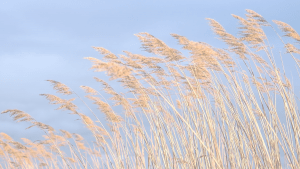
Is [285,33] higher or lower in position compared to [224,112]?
higher

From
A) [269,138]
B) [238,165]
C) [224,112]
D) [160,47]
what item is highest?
[160,47]

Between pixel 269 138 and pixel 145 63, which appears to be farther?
pixel 145 63

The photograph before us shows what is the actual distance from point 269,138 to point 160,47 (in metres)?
1.56

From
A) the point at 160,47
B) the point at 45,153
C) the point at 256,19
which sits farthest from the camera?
the point at 45,153

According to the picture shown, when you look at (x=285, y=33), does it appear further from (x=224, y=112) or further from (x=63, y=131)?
(x=63, y=131)

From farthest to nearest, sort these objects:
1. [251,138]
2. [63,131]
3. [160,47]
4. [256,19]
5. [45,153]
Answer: [45,153] → [63,131] → [256,19] → [160,47] → [251,138]

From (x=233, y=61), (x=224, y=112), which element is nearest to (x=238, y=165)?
(x=224, y=112)

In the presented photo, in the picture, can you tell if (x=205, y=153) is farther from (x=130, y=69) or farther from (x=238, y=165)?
(x=130, y=69)

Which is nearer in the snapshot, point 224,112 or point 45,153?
point 224,112

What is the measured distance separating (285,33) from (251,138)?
1.38 meters

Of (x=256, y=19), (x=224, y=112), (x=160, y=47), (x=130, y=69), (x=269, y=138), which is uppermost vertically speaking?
(x=256, y=19)

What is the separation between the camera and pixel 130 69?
A: 124 inches

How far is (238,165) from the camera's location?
2871mm

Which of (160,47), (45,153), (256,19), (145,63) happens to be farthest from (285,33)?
(45,153)
